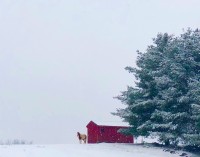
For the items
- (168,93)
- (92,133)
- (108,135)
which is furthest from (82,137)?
(168,93)

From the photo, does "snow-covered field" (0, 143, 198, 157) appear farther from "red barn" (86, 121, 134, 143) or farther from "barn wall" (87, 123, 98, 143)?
"barn wall" (87, 123, 98, 143)

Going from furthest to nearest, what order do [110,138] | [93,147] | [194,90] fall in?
[110,138]
[93,147]
[194,90]

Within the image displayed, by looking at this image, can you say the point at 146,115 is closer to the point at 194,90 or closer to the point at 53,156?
the point at 194,90

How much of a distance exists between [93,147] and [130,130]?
5.32 m

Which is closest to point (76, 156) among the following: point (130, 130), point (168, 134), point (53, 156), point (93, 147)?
point (53, 156)

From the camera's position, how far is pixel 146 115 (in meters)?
35.4

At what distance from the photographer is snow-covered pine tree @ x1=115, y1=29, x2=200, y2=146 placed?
3153 cm

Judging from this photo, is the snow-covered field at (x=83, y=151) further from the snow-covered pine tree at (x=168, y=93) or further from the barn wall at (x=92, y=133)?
the barn wall at (x=92, y=133)

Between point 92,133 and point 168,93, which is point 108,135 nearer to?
point 92,133

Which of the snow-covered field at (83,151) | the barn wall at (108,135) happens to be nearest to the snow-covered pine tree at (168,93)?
the snow-covered field at (83,151)

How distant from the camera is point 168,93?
107 feet

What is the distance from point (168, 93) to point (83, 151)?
8628 millimetres

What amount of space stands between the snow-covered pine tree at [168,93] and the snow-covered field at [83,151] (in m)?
1.71

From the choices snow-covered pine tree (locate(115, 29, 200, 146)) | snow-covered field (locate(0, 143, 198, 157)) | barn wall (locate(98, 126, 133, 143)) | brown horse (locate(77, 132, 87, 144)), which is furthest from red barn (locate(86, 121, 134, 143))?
snow-covered field (locate(0, 143, 198, 157))
